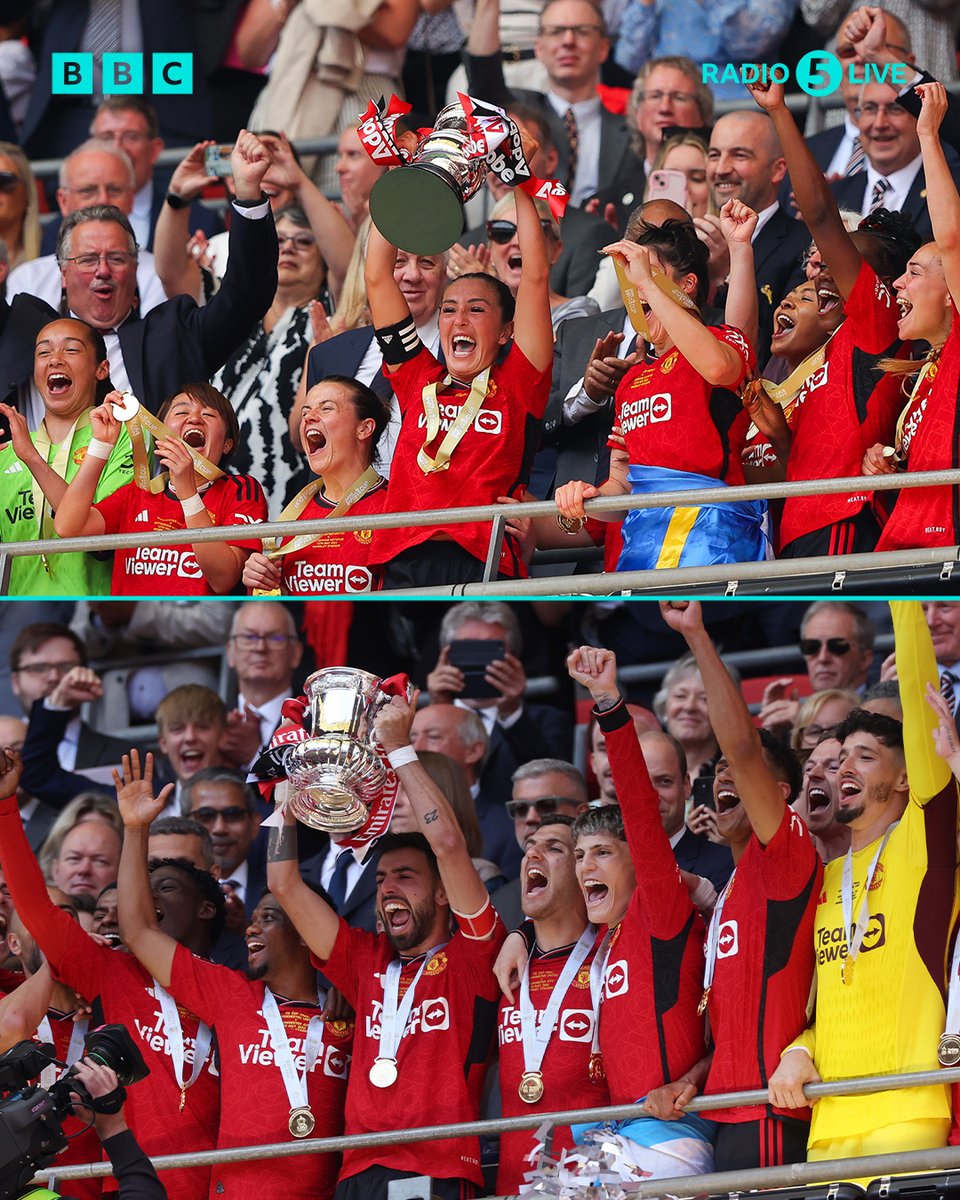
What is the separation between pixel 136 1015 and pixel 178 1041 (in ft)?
0.53

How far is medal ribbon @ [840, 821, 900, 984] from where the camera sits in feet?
21.4

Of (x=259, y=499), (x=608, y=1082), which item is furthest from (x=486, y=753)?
(x=608, y=1082)

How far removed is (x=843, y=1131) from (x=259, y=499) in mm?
3065

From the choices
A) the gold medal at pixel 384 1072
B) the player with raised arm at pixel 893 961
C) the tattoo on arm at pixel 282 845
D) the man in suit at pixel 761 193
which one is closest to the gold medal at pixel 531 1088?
the gold medal at pixel 384 1072

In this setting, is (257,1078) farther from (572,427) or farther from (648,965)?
(572,427)

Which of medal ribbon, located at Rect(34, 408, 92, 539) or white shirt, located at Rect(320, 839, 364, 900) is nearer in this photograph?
white shirt, located at Rect(320, 839, 364, 900)

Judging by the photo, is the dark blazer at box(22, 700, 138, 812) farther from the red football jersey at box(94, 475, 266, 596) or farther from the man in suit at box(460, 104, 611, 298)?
the man in suit at box(460, 104, 611, 298)

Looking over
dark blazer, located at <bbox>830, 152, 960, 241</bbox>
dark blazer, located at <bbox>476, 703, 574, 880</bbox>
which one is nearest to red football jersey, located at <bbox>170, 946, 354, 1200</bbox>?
dark blazer, located at <bbox>476, 703, 574, 880</bbox>

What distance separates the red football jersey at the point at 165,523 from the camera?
26.2ft

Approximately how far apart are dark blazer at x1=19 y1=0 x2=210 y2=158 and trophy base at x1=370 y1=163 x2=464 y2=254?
4.72 metres

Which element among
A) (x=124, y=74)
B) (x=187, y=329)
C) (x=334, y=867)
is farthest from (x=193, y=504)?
(x=124, y=74)

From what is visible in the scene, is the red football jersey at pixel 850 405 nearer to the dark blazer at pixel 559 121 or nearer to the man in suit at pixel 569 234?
the man in suit at pixel 569 234

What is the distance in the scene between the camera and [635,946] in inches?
274

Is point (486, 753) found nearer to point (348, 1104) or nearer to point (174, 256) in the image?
point (348, 1104)
